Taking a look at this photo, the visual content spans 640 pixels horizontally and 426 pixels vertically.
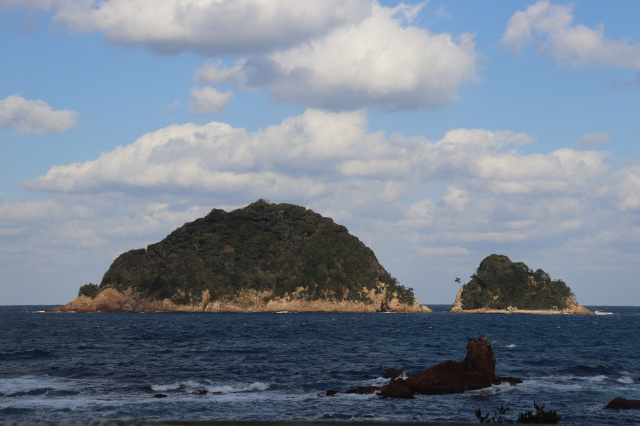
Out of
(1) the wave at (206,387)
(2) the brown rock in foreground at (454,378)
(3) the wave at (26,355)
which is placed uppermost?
(2) the brown rock in foreground at (454,378)

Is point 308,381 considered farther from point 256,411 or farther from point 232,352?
point 232,352

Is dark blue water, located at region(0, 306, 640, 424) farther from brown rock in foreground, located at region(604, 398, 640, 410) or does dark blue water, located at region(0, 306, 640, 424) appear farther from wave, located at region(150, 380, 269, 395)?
brown rock in foreground, located at region(604, 398, 640, 410)

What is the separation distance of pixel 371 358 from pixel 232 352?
12708mm

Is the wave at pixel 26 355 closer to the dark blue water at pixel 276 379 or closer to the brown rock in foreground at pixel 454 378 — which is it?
the dark blue water at pixel 276 379

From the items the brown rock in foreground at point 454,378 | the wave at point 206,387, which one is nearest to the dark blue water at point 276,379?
the wave at point 206,387

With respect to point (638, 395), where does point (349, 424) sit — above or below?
Answer: above

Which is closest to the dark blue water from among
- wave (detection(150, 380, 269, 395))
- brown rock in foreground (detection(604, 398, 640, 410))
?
wave (detection(150, 380, 269, 395))

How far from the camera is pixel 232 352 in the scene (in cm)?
5384

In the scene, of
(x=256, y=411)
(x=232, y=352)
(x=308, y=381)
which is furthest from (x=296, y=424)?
(x=232, y=352)

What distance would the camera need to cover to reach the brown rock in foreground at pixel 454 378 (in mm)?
31003

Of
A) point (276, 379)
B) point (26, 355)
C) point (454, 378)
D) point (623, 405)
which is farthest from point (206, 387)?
point (26, 355)

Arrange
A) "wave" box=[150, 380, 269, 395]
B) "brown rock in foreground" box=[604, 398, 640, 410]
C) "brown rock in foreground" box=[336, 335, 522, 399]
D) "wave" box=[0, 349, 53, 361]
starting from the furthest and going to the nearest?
"wave" box=[0, 349, 53, 361], "wave" box=[150, 380, 269, 395], "brown rock in foreground" box=[336, 335, 522, 399], "brown rock in foreground" box=[604, 398, 640, 410]

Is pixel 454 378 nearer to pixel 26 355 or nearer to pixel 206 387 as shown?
pixel 206 387

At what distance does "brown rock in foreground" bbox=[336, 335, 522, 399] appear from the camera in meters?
31.0
